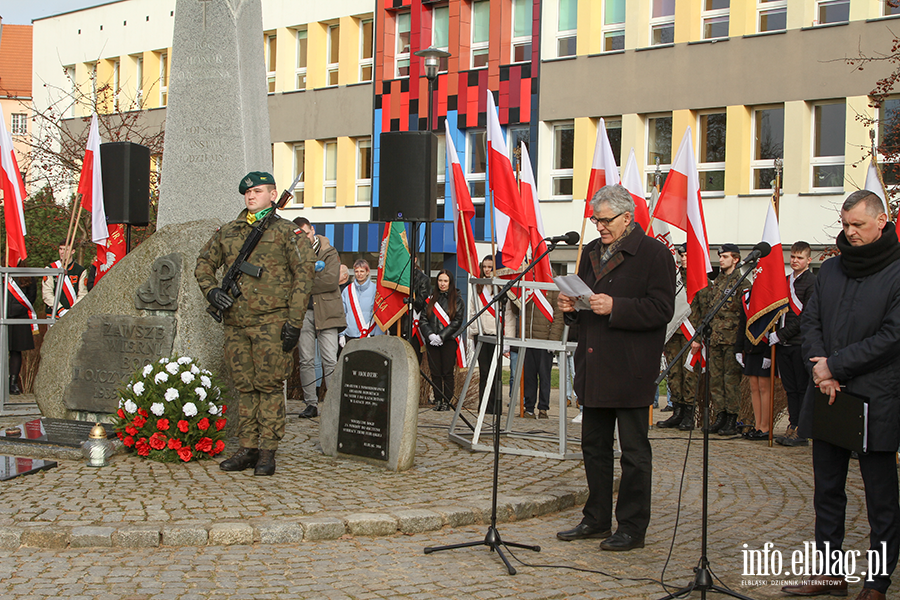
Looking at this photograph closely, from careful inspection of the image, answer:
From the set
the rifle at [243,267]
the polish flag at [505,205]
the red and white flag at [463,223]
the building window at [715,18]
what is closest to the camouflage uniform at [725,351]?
the polish flag at [505,205]

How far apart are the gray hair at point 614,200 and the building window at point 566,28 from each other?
22.5 m

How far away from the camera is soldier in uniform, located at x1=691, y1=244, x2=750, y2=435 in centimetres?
1107

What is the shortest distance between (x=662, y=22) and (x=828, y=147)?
552 centimetres

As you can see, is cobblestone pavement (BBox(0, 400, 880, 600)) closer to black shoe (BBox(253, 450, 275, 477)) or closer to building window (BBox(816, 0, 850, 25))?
black shoe (BBox(253, 450, 275, 477))

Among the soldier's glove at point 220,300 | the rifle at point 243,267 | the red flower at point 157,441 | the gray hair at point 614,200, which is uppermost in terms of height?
the gray hair at point 614,200

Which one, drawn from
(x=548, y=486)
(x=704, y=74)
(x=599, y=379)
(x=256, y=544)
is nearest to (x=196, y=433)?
(x=256, y=544)

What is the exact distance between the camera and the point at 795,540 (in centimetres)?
631

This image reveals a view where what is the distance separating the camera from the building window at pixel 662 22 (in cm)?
2556

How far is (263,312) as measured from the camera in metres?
7.49

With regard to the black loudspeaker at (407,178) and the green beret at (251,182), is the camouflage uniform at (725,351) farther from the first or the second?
the green beret at (251,182)

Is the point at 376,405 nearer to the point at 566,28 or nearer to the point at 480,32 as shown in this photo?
the point at 566,28

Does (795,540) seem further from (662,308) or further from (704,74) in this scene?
(704,74)

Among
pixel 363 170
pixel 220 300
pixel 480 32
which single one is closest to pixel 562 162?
pixel 480 32

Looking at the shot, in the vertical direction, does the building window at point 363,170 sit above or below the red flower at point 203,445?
above
